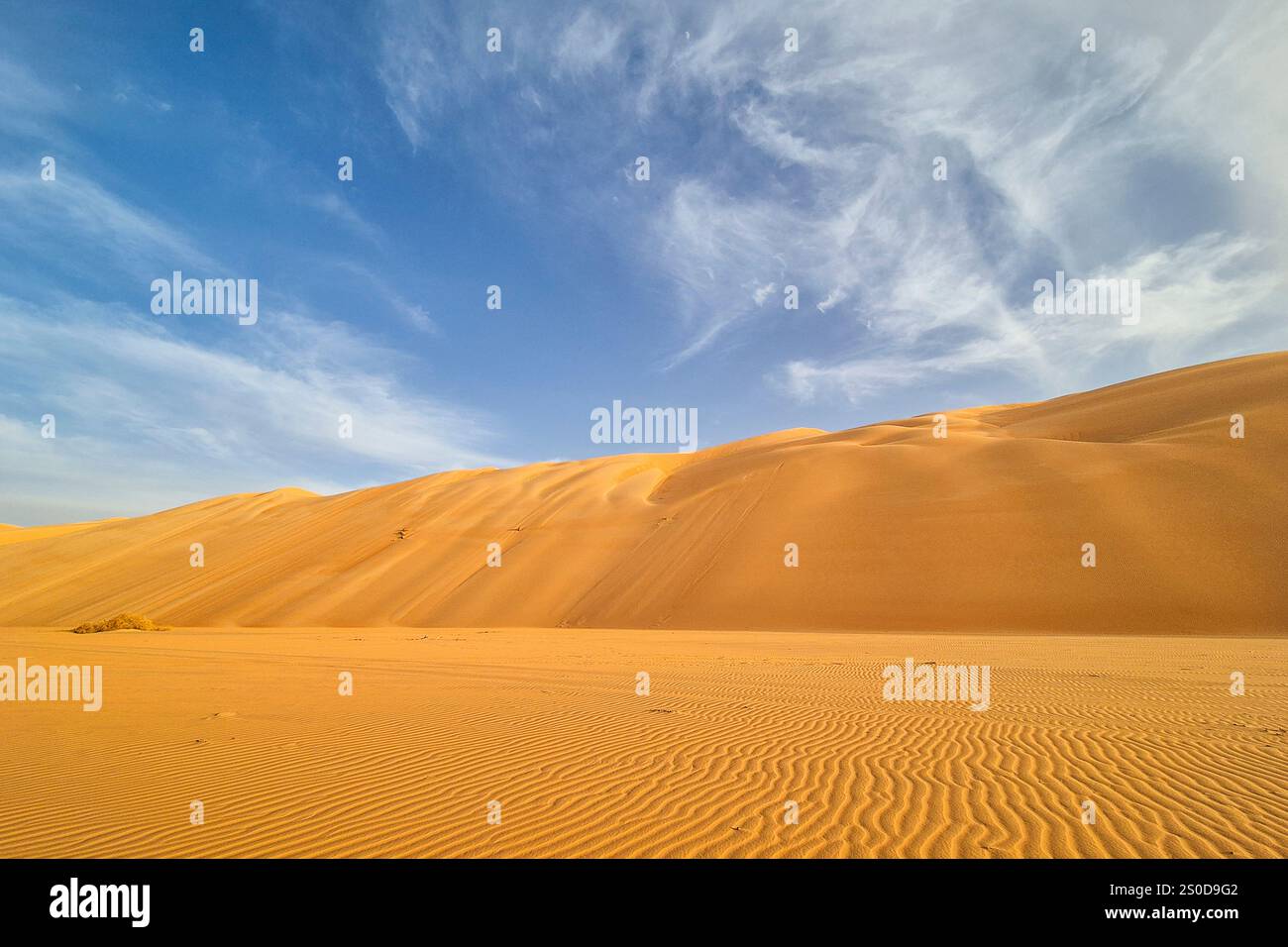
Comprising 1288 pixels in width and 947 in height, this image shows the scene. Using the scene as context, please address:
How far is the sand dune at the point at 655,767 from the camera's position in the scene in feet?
14.7

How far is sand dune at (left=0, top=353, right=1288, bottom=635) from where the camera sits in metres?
22.9

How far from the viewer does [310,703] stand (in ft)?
32.7

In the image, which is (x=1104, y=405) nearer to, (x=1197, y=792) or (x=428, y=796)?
(x=1197, y=792)

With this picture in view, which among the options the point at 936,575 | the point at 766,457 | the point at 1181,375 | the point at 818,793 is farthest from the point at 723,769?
the point at 1181,375

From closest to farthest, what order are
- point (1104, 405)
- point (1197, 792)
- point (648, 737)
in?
point (1197, 792) < point (648, 737) < point (1104, 405)

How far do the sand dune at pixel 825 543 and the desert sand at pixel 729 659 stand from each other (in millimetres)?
184

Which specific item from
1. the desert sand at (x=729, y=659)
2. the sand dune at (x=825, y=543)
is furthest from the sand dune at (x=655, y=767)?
the sand dune at (x=825, y=543)

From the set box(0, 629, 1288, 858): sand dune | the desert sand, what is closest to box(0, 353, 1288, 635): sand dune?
the desert sand

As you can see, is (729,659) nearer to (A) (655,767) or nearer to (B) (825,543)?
(A) (655,767)

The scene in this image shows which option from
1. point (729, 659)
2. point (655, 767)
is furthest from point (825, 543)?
point (655, 767)

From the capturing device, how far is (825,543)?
96.8ft

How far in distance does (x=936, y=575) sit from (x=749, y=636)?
28.6 ft

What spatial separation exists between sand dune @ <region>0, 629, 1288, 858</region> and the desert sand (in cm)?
4

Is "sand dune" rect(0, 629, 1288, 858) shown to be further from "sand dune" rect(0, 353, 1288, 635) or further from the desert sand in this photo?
"sand dune" rect(0, 353, 1288, 635)
